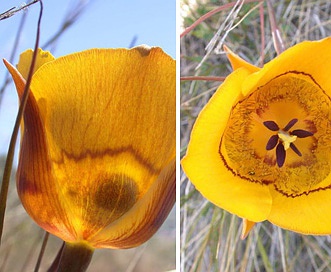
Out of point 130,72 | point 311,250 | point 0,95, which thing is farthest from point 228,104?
point 311,250


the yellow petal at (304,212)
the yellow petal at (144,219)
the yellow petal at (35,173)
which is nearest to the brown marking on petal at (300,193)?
the yellow petal at (304,212)

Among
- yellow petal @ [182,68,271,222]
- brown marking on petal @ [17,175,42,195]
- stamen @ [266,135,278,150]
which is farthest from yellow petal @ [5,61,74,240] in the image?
stamen @ [266,135,278,150]

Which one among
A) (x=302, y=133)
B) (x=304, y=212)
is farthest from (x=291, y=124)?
(x=304, y=212)

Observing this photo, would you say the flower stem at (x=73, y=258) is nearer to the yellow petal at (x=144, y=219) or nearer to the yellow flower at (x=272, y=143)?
the yellow petal at (x=144, y=219)

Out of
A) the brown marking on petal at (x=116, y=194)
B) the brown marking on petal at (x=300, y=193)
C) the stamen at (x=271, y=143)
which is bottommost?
the brown marking on petal at (x=300, y=193)

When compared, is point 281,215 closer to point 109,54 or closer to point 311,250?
point 109,54

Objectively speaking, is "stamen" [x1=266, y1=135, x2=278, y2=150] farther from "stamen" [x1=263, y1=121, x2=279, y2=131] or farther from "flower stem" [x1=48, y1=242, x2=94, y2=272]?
"flower stem" [x1=48, y1=242, x2=94, y2=272]
